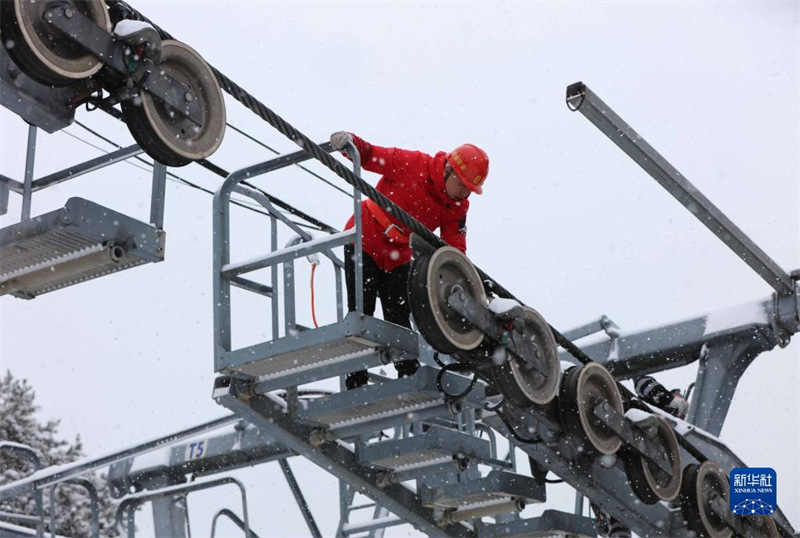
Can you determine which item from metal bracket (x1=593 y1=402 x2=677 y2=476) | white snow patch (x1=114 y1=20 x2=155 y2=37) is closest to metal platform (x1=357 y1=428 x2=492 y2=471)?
metal bracket (x1=593 y1=402 x2=677 y2=476)

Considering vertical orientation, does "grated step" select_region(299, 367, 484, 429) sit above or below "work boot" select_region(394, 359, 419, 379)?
below

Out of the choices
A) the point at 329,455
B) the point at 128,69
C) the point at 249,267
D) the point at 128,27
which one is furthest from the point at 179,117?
the point at 329,455

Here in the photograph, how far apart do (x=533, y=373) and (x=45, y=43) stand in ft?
12.5

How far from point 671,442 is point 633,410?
536 millimetres

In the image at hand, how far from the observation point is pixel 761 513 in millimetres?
9211

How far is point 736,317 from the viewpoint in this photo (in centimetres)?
1035

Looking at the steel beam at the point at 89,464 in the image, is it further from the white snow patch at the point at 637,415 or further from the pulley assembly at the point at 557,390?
the white snow patch at the point at 637,415

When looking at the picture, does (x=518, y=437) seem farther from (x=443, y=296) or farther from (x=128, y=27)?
(x=128, y=27)

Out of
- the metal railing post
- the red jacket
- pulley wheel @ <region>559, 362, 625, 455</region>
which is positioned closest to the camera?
the metal railing post

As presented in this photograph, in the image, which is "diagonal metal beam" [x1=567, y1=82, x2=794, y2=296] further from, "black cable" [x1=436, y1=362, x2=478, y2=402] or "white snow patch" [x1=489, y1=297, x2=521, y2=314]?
"black cable" [x1=436, y1=362, x2=478, y2=402]

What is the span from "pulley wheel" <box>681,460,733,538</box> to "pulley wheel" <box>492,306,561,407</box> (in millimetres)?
2011

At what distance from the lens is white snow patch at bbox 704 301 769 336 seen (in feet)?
33.3

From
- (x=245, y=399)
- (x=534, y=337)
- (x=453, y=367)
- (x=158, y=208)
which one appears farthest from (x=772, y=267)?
(x=158, y=208)

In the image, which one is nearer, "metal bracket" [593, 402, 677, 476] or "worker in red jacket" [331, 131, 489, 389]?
"worker in red jacket" [331, 131, 489, 389]
